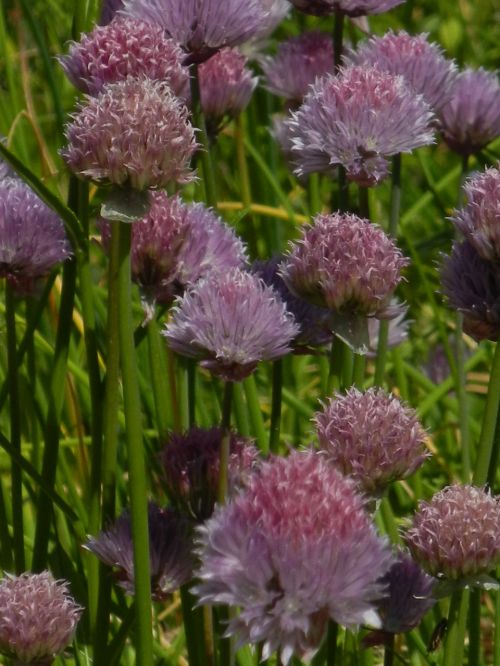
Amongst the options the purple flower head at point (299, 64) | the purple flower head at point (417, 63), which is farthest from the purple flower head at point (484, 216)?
the purple flower head at point (299, 64)

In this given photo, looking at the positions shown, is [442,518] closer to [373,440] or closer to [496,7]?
[373,440]

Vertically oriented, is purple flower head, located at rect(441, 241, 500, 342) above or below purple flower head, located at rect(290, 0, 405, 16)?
below

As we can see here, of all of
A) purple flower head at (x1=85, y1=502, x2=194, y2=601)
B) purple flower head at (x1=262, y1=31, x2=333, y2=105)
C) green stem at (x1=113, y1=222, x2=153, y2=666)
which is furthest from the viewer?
purple flower head at (x1=262, y1=31, x2=333, y2=105)

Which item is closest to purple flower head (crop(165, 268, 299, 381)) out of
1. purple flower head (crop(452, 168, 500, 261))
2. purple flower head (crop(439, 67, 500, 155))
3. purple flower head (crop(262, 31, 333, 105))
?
purple flower head (crop(452, 168, 500, 261))

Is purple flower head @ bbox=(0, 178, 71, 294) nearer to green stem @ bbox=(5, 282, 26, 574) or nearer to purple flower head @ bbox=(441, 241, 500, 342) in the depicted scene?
green stem @ bbox=(5, 282, 26, 574)

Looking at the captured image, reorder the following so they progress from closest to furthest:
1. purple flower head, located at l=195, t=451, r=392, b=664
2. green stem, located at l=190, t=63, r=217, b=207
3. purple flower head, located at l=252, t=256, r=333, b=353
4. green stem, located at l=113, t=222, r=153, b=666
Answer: purple flower head, located at l=195, t=451, r=392, b=664 < green stem, located at l=113, t=222, r=153, b=666 < purple flower head, located at l=252, t=256, r=333, b=353 < green stem, located at l=190, t=63, r=217, b=207

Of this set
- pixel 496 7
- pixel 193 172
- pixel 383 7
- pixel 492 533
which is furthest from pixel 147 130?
pixel 496 7
